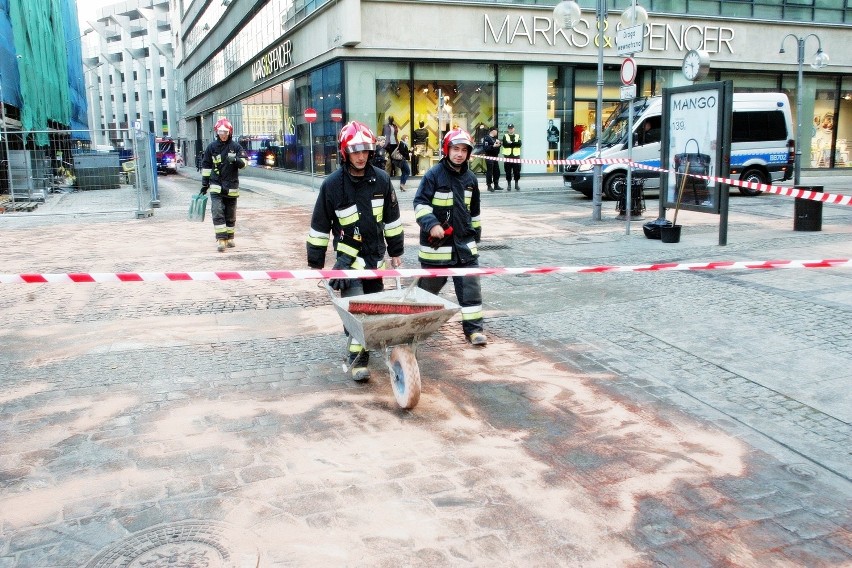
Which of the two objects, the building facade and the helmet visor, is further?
the building facade

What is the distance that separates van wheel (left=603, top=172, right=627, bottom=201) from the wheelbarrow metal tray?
13.2 metres

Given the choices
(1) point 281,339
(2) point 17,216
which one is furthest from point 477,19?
(1) point 281,339

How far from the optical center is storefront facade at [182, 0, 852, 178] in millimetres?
24969

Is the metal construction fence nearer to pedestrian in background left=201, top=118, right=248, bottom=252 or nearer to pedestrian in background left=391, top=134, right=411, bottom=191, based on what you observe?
pedestrian in background left=201, top=118, right=248, bottom=252

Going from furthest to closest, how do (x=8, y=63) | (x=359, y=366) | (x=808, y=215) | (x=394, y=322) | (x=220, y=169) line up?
(x=8, y=63)
(x=808, y=215)
(x=220, y=169)
(x=359, y=366)
(x=394, y=322)

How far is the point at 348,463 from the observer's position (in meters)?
4.39

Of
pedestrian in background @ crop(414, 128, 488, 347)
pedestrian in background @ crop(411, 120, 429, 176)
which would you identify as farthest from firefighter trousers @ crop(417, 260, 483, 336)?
pedestrian in background @ crop(411, 120, 429, 176)

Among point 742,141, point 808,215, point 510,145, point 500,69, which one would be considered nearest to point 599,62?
point 808,215

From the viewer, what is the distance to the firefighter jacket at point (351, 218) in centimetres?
589

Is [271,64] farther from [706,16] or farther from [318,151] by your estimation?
[706,16]

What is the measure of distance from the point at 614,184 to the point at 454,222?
12.0 m

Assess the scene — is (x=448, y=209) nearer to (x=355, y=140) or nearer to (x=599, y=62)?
(x=355, y=140)

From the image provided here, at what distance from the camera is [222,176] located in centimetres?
1175

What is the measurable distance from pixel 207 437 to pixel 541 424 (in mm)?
2123
